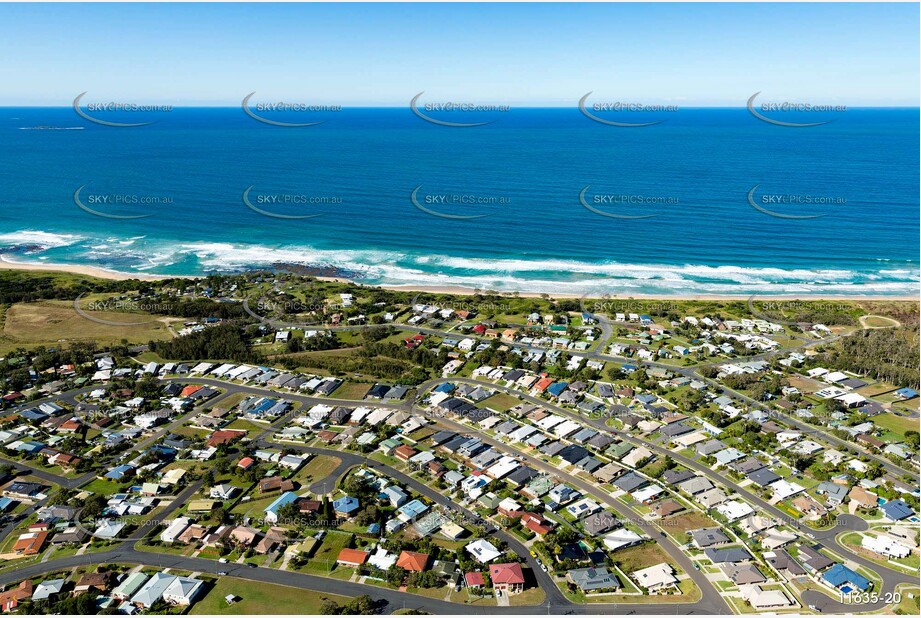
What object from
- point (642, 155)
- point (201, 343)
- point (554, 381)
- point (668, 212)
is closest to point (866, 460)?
point (554, 381)

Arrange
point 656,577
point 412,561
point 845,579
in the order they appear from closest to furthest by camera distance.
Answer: point 845,579
point 656,577
point 412,561

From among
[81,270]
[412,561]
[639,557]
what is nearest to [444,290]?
[412,561]

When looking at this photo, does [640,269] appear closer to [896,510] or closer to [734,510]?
[896,510]

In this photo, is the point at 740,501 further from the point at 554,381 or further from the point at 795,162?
the point at 795,162

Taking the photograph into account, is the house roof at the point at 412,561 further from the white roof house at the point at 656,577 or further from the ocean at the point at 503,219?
the ocean at the point at 503,219

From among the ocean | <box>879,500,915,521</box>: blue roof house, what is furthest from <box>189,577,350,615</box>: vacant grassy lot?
the ocean

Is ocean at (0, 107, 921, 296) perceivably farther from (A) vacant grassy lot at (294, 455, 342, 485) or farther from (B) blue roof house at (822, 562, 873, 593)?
(B) blue roof house at (822, 562, 873, 593)
